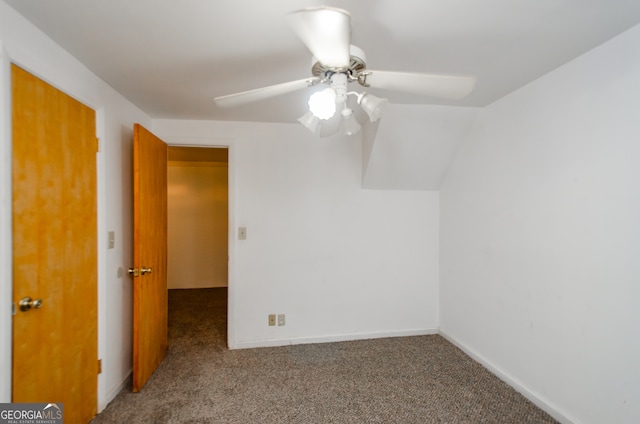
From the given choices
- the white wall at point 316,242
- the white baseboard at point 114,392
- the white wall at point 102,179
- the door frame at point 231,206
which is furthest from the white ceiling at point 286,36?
the white baseboard at point 114,392

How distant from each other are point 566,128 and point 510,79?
0.48 meters

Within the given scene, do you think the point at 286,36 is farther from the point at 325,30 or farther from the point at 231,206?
the point at 231,206

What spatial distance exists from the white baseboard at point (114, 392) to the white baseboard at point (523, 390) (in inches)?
113

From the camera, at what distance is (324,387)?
227 centimetres

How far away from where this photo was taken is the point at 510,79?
2039mm

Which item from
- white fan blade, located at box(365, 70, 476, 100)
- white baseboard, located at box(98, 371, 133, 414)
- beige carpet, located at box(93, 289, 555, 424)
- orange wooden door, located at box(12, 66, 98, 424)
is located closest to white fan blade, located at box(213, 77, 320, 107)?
white fan blade, located at box(365, 70, 476, 100)

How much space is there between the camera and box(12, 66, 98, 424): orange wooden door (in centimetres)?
135

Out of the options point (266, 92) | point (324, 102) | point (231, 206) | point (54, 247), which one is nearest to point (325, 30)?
point (324, 102)

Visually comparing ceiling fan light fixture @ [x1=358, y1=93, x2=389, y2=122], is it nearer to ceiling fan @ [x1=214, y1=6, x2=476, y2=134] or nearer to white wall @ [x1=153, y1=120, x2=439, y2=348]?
ceiling fan @ [x1=214, y1=6, x2=476, y2=134]

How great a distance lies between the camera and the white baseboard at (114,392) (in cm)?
199

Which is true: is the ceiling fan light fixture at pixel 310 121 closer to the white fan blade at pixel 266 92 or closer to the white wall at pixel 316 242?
the white fan blade at pixel 266 92

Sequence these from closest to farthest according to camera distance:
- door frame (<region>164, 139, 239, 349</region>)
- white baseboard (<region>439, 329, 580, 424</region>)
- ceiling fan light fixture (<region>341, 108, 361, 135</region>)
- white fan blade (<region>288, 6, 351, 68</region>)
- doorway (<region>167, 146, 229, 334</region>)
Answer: white fan blade (<region>288, 6, 351, 68</region>)
ceiling fan light fixture (<region>341, 108, 361, 135</region>)
white baseboard (<region>439, 329, 580, 424</region>)
door frame (<region>164, 139, 239, 349</region>)
doorway (<region>167, 146, 229, 334</region>)

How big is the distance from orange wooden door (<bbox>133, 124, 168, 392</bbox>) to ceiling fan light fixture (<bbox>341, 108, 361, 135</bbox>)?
1599 millimetres

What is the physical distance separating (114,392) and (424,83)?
110 inches
